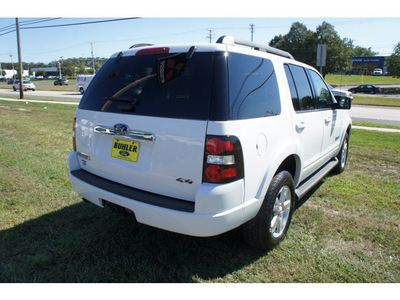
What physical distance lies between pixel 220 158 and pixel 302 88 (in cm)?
188

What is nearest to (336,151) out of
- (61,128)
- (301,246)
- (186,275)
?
(301,246)

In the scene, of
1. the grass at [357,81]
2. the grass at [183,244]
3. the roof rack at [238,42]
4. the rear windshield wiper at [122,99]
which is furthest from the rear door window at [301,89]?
the grass at [357,81]

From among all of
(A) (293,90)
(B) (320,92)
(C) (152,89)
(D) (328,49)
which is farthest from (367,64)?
(C) (152,89)

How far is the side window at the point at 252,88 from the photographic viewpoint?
7.73ft

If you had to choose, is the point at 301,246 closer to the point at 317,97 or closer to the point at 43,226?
the point at 317,97

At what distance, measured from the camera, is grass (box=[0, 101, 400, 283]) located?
257 cm

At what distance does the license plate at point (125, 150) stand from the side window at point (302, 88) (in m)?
1.94

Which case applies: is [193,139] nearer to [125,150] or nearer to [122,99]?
[125,150]

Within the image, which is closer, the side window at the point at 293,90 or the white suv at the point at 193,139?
the white suv at the point at 193,139

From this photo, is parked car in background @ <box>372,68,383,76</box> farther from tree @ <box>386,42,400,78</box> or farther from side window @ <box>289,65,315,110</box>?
side window @ <box>289,65,315,110</box>

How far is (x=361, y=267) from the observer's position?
269cm

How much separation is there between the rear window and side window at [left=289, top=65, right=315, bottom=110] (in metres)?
1.47

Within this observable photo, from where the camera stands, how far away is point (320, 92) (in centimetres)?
417

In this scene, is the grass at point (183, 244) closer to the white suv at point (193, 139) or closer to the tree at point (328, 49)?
the white suv at point (193, 139)
